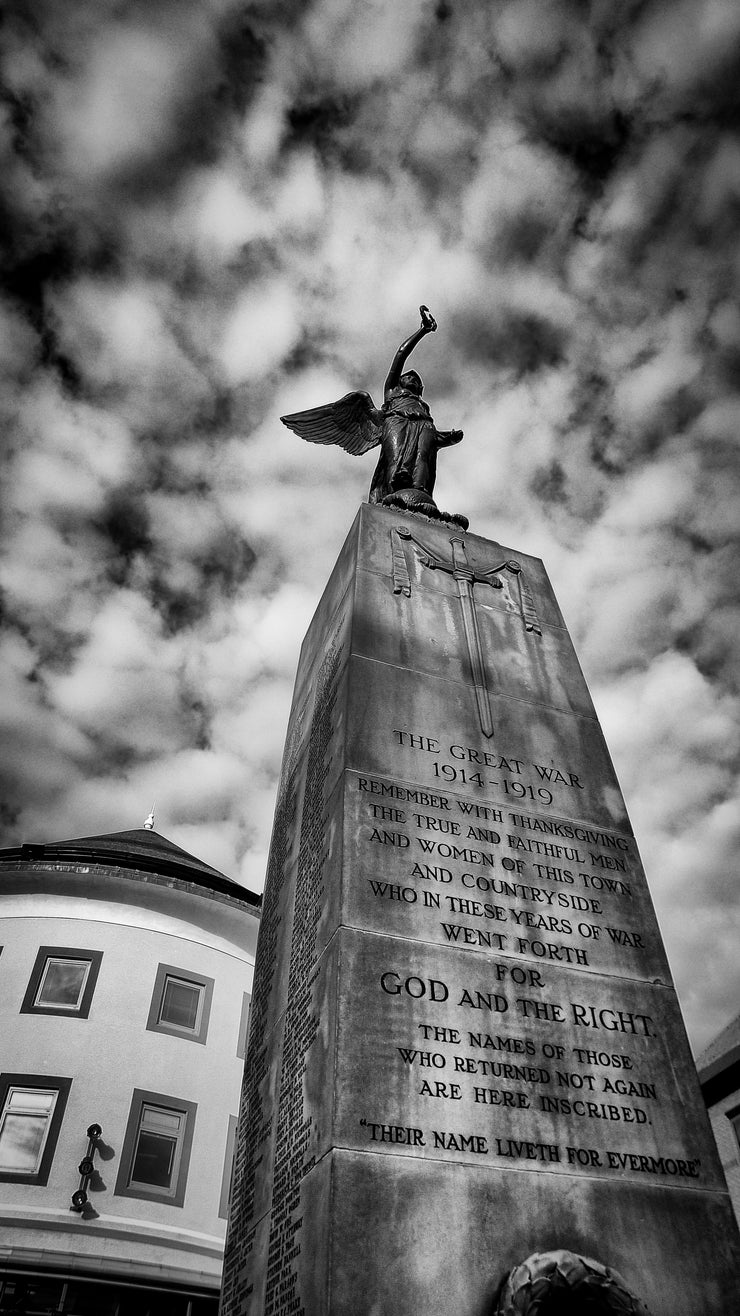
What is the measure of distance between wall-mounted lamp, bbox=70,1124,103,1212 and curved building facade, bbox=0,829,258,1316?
46 mm

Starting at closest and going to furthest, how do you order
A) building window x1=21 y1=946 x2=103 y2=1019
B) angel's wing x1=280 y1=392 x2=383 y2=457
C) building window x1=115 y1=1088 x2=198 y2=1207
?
angel's wing x1=280 y1=392 x2=383 y2=457 → building window x1=115 y1=1088 x2=198 y2=1207 → building window x1=21 y1=946 x2=103 y2=1019

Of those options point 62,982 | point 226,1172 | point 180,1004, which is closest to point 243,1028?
point 180,1004

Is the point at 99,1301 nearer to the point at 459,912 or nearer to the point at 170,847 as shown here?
the point at 170,847

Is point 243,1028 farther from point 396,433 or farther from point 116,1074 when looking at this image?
point 396,433

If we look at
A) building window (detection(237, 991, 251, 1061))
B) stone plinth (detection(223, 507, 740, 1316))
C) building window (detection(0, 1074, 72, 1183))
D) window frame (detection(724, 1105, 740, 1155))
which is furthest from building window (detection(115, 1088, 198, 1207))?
stone plinth (detection(223, 507, 740, 1316))

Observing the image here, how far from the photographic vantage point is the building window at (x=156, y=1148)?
20.2 metres

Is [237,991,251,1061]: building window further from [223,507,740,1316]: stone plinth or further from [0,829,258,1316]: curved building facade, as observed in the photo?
[223,507,740,1316]: stone plinth

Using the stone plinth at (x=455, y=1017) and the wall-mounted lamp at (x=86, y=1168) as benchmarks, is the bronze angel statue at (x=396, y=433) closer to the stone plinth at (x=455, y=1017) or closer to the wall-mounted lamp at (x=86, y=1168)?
the stone plinth at (x=455, y=1017)

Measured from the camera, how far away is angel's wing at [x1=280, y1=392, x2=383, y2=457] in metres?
11.6

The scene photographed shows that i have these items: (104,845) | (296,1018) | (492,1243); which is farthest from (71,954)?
(492,1243)

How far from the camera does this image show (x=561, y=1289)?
168 inches

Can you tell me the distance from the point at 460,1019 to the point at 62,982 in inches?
808

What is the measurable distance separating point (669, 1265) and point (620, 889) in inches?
97.0

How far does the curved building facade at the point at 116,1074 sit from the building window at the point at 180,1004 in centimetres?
4
